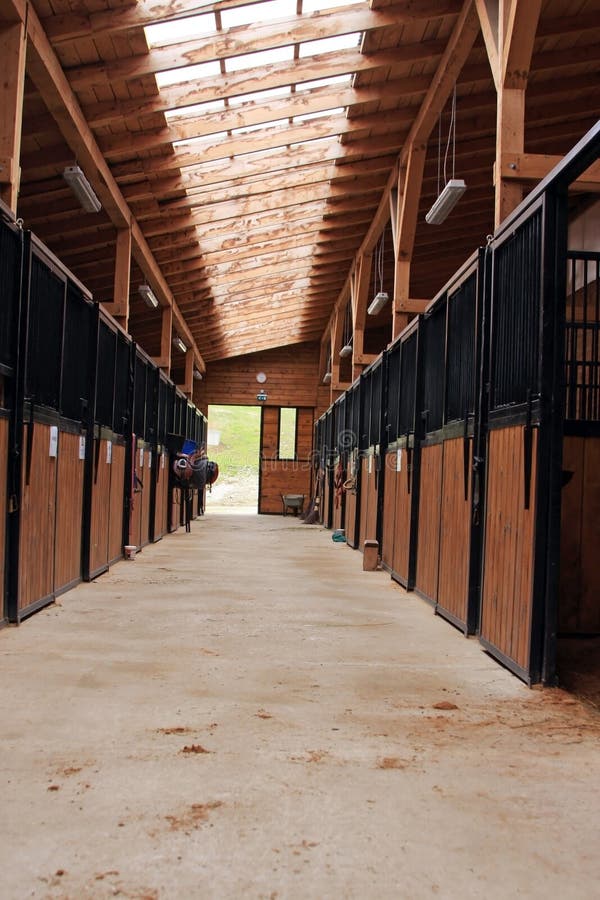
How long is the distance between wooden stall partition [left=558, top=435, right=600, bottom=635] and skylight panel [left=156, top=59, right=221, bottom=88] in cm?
490

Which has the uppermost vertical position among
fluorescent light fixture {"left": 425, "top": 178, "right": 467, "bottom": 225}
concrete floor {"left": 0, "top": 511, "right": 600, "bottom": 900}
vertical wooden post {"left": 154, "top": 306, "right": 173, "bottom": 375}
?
fluorescent light fixture {"left": 425, "top": 178, "right": 467, "bottom": 225}

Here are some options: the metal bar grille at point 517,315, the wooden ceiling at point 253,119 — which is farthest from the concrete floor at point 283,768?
the wooden ceiling at point 253,119

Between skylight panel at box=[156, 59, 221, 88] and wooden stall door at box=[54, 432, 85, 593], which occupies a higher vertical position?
skylight panel at box=[156, 59, 221, 88]

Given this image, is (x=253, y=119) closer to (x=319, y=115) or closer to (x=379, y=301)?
(x=319, y=115)

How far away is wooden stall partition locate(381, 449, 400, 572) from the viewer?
753 centimetres

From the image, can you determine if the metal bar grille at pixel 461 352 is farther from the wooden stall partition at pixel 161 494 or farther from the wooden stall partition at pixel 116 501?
the wooden stall partition at pixel 161 494

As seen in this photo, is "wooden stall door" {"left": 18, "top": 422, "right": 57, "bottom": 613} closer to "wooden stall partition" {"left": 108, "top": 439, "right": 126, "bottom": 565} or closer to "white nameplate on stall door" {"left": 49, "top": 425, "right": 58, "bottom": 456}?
"white nameplate on stall door" {"left": 49, "top": 425, "right": 58, "bottom": 456}

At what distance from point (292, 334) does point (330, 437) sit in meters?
5.89

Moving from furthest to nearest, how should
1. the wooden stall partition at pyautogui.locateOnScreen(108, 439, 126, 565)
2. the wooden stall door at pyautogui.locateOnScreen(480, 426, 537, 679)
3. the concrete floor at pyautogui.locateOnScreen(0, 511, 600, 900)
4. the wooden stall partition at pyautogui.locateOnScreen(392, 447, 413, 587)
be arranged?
the wooden stall partition at pyautogui.locateOnScreen(108, 439, 126, 565)
the wooden stall partition at pyautogui.locateOnScreen(392, 447, 413, 587)
the wooden stall door at pyautogui.locateOnScreen(480, 426, 537, 679)
the concrete floor at pyautogui.locateOnScreen(0, 511, 600, 900)

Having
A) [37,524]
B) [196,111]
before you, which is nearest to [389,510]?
[37,524]

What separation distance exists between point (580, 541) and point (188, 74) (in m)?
5.49

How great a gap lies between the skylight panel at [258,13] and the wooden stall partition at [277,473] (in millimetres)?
14761

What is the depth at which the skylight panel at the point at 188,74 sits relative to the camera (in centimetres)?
721

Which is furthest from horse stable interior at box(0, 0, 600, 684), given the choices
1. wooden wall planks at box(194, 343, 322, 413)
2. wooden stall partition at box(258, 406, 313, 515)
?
wooden wall planks at box(194, 343, 322, 413)
